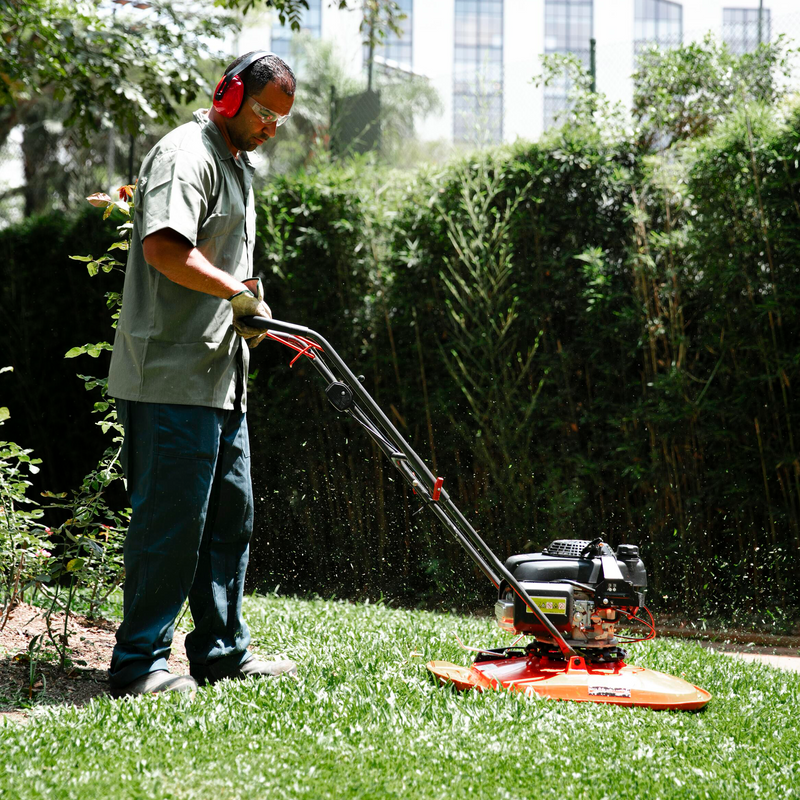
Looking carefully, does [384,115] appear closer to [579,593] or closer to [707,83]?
[707,83]

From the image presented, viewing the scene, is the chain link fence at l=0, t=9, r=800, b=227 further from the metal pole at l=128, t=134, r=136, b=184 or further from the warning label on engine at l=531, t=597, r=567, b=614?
the warning label on engine at l=531, t=597, r=567, b=614

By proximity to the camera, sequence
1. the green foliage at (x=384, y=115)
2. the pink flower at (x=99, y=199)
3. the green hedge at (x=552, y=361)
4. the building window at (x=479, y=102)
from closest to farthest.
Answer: the pink flower at (x=99, y=199) < the green hedge at (x=552, y=361) < the building window at (x=479, y=102) < the green foliage at (x=384, y=115)

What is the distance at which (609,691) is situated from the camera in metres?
2.54

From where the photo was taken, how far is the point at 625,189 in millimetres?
5211

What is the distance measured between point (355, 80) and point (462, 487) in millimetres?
5507

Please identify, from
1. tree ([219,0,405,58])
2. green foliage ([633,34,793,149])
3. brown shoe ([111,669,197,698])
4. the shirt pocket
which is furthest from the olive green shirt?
green foliage ([633,34,793,149])

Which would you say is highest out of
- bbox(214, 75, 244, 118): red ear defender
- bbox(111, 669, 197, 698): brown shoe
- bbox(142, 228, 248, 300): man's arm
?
bbox(214, 75, 244, 118): red ear defender

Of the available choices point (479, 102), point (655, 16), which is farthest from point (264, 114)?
point (655, 16)

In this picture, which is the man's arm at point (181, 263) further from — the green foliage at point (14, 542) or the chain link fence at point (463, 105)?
the chain link fence at point (463, 105)

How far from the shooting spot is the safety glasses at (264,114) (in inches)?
102

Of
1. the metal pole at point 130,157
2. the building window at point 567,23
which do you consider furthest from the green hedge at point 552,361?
the building window at point 567,23

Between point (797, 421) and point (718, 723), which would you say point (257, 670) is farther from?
point (797, 421)

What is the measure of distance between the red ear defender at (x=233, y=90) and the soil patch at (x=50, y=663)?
5.81ft

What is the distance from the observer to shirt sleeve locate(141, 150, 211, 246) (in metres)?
2.37
